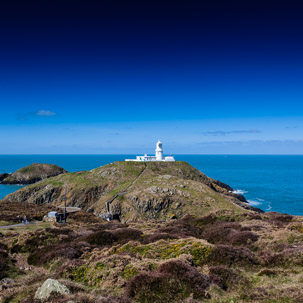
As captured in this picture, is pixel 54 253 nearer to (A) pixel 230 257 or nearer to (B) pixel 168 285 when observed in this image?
(B) pixel 168 285

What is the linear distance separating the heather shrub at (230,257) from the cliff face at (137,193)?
46.1 metres

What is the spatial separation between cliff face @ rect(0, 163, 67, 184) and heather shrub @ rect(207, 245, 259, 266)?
15962 centimetres

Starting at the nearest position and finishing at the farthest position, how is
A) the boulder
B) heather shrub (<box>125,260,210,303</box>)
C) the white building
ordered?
the boulder → heather shrub (<box>125,260,210,303</box>) → the white building

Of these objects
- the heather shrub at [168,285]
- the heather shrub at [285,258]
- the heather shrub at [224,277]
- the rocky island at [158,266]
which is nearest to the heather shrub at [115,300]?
the rocky island at [158,266]

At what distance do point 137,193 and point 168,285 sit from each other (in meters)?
68.8

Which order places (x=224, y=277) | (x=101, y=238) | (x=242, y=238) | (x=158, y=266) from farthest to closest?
(x=101, y=238)
(x=242, y=238)
(x=158, y=266)
(x=224, y=277)

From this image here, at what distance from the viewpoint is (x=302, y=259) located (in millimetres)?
14414

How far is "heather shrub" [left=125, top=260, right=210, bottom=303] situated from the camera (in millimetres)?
10500

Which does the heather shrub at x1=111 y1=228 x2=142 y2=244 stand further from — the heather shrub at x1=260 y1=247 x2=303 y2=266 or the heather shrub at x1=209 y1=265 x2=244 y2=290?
the heather shrub at x1=260 y1=247 x2=303 y2=266

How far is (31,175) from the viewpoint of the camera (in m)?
158

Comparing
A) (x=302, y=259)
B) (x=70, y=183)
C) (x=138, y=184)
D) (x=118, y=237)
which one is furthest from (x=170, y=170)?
(x=302, y=259)

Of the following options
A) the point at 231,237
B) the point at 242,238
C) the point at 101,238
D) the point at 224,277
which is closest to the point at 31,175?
the point at 101,238

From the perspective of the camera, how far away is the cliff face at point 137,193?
238 ft

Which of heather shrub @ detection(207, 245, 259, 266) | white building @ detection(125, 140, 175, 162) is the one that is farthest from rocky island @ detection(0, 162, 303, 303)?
white building @ detection(125, 140, 175, 162)
